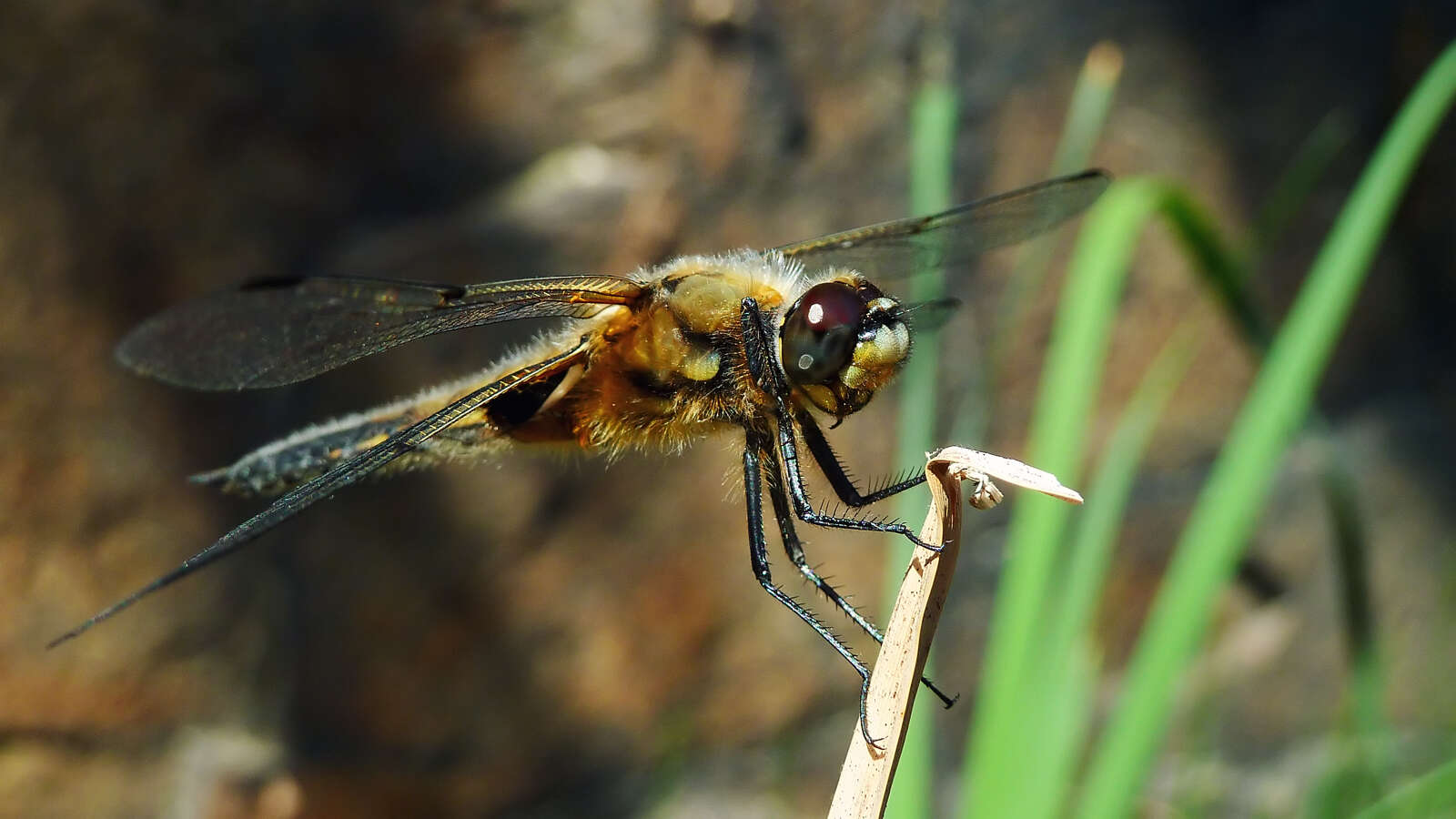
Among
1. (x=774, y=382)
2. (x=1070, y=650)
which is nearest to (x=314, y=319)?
(x=774, y=382)

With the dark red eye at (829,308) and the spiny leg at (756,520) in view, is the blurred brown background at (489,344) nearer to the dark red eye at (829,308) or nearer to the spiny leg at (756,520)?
the spiny leg at (756,520)

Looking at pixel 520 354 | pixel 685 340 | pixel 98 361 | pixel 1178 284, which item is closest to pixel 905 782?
pixel 685 340

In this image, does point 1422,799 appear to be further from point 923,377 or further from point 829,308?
point 829,308

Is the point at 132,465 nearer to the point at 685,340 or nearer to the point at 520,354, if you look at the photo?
the point at 520,354

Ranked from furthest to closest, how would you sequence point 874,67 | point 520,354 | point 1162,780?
1. point 1162,780
2. point 874,67
3. point 520,354

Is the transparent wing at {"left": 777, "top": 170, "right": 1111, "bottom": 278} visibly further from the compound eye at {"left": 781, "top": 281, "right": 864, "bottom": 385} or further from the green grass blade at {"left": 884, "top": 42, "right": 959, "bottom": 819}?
the compound eye at {"left": 781, "top": 281, "right": 864, "bottom": 385}

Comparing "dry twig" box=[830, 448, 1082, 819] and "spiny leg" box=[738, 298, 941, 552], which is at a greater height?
"spiny leg" box=[738, 298, 941, 552]

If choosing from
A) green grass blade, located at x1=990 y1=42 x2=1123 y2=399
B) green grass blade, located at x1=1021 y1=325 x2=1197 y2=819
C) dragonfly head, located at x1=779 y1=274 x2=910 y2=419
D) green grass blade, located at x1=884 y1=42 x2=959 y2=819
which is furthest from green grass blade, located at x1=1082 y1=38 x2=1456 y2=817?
green grass blade, located at x1=990 y1=42 x2=1123 y2=399
